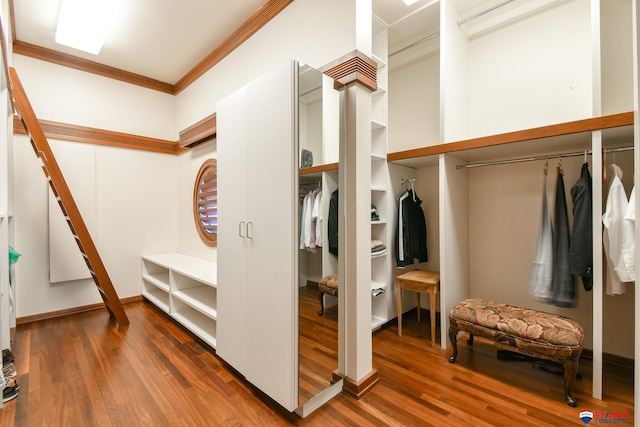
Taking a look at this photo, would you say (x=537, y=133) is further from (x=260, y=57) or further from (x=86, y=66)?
(x=86, y=66)

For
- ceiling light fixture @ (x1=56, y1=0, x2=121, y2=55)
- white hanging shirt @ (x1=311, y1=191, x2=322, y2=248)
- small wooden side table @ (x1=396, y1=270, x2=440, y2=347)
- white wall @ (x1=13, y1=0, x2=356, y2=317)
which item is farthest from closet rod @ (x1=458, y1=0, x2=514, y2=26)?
ceiling light fixture @ (x1=56, y1=0, x2=121, y2=55)

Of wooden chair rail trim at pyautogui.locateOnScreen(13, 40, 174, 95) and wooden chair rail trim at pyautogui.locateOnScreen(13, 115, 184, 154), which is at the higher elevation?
wooden chair rail trim at pyautogui.locateOnScreen(13, 40, 174, 95)

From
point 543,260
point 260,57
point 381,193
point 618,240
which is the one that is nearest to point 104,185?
point 260,57

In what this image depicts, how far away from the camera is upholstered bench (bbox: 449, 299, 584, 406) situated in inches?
72.4

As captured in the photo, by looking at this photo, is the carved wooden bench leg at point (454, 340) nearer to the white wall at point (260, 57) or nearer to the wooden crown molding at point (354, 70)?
the wooden crown molding at point (354, 70)

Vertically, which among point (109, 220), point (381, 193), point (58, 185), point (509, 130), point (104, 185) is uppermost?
point (509, 130)

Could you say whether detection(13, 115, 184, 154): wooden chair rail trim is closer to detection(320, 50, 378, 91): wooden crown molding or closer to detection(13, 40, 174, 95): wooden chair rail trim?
detection(13, 40, 174, 95): wooden chair rail trim

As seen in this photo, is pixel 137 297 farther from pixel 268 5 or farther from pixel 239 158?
pixel 268 5

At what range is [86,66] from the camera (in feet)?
12.5

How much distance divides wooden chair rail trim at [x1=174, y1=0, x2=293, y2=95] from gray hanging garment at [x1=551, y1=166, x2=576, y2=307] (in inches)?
117

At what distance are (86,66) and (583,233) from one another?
5.73m

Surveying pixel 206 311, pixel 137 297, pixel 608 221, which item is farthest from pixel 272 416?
pixel 137 297

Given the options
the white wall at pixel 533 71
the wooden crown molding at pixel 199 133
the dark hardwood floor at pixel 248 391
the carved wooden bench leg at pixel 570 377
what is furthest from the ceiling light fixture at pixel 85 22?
the carved wooden bench leg at pixel 570 377

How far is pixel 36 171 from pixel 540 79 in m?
5.57
